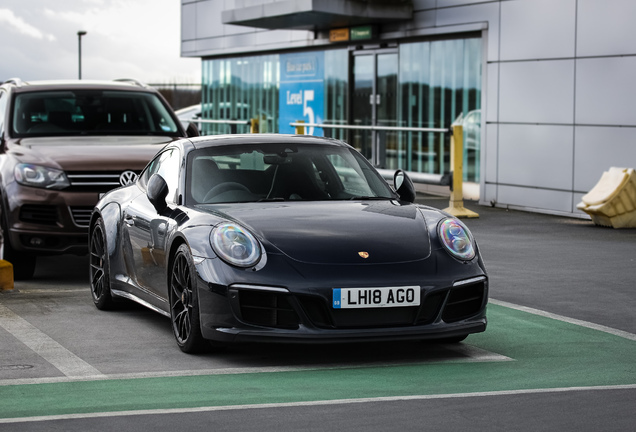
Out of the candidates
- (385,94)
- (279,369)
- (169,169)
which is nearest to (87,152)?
(169,169)

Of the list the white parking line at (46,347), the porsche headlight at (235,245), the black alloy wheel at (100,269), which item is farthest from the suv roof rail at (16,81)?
the porsche headlight at (235,245)

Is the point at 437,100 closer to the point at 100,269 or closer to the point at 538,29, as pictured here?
the point at 538,29

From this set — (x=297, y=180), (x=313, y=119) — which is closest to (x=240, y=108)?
(x=313, y=119)

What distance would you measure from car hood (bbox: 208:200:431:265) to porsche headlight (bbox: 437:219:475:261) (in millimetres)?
106

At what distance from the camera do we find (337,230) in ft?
23.4

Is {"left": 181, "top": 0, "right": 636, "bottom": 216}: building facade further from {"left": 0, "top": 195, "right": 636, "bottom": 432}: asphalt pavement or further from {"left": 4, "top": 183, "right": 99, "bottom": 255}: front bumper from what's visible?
{"left": 4, "top": 183, "right": 99, "bottom": 255}: front bumper

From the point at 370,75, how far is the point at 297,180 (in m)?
18.7

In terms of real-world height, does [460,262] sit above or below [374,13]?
below

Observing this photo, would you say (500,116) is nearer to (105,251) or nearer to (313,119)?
(313,119)

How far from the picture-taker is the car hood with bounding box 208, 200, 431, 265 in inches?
272

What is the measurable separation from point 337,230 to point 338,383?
42.6 inches

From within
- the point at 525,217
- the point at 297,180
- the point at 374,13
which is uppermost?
the point at 374,13

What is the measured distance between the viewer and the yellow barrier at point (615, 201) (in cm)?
1611

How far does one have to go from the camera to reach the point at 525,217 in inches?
717
